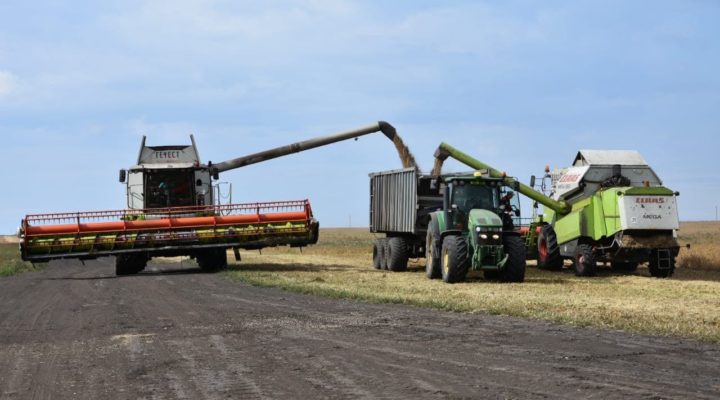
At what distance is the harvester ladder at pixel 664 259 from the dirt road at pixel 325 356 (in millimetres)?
10747

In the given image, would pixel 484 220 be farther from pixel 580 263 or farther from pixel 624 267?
pixel 624 267

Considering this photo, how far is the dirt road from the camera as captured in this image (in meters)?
7.04

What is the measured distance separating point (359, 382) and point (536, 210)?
66.1ft

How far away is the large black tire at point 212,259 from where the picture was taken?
2473 cm

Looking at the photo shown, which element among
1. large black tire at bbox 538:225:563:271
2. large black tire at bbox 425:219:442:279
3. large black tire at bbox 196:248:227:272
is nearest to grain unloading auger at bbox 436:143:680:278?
large black tire at bbox 538:225:563:271

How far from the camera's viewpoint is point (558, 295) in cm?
1588

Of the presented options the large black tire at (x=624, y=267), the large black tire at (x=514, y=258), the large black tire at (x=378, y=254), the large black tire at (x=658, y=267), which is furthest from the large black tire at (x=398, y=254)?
the large black tire at (x=658, y=267)

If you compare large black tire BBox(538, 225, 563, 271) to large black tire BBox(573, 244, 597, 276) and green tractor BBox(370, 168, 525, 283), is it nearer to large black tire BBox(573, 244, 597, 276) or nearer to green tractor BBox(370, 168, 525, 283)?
large black tire BBox(573, 244, 597, 276)

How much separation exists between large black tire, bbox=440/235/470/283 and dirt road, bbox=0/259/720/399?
5.11 metres

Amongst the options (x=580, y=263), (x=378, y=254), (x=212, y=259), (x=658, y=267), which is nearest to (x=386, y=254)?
(x=378, y=254)

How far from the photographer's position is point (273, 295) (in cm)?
1659

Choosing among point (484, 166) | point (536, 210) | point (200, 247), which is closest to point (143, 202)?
point (200, 247)

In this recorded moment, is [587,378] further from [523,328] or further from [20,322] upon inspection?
[20,322]

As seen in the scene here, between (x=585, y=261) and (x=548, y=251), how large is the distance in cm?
288
